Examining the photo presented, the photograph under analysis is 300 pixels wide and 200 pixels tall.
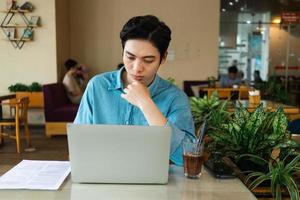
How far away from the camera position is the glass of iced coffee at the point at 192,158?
1.16 m

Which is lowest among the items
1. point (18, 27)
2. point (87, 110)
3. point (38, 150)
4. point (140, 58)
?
point (38, 150)

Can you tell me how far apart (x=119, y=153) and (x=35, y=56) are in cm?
540

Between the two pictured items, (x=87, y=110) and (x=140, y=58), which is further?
(x=87, y=110)

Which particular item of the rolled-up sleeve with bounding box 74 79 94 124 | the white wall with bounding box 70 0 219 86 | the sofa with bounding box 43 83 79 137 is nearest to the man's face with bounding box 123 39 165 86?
the rolled-up sleeve with bounding box 74 79 94 124

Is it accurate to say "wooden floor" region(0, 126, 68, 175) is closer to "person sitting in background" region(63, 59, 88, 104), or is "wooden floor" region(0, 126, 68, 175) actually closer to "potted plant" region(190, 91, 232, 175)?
"person sitting in background" region(63, 59, 88, 104)

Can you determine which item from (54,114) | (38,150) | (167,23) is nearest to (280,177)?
(38,150)

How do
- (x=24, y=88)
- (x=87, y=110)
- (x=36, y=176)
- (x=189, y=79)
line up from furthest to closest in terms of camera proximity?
(x=189, y=79), (x=24, y=88), (x=87, y=110), (x=36, y=176)

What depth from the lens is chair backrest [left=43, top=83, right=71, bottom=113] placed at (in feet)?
17.4

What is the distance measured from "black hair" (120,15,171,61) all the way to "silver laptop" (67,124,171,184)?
381mm

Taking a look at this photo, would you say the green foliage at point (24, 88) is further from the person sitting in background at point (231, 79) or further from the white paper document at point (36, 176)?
the white paper document at point (36, 176)

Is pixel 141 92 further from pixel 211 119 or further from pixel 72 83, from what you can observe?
pixel 72 83

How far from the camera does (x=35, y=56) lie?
595 cm

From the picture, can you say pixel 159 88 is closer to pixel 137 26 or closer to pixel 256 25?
pixel 137 26

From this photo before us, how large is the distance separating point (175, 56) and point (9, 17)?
3259 mm
